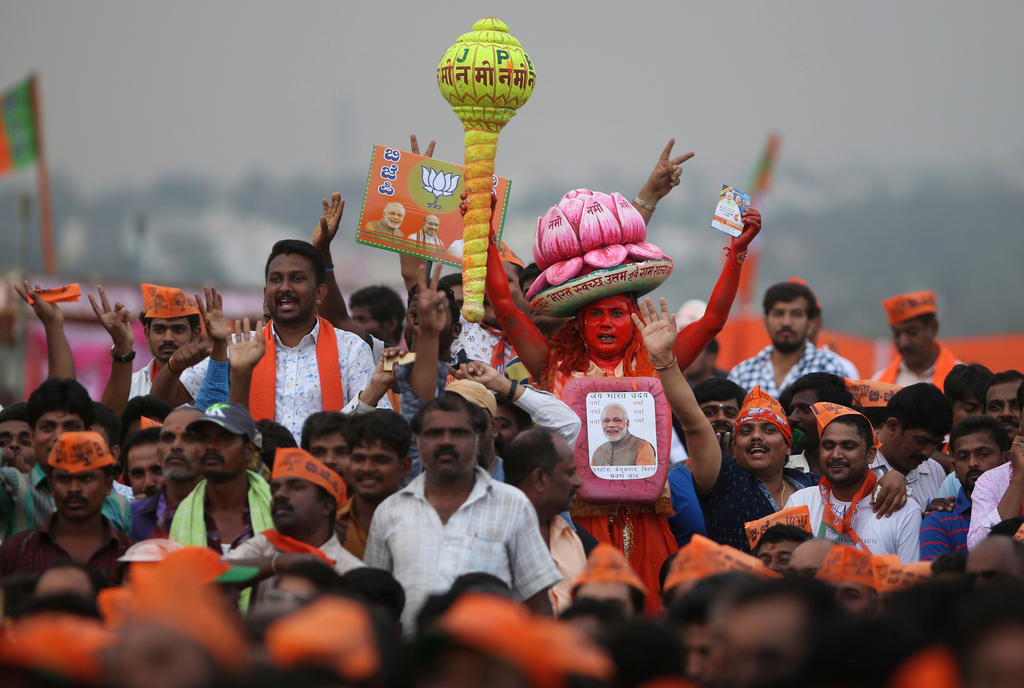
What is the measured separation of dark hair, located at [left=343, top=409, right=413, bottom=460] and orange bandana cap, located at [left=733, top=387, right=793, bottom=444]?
177 cm

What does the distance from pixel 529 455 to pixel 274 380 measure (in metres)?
1.52

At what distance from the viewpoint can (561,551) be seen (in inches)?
231

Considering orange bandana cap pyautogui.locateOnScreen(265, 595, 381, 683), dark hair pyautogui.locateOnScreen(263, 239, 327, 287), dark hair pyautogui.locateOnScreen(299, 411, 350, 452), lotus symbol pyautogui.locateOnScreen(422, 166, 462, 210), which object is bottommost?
orange bandana cap pyautogui.locateOnScreen(265, 595, 381, 683)

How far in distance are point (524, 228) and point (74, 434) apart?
1931cm

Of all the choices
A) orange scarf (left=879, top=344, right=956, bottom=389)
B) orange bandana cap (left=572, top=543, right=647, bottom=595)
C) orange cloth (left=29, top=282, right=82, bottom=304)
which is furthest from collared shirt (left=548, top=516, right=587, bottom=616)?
orange scarf (left=879, top=344, right=956, bottom=389)

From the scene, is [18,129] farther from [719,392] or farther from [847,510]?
[847,510]

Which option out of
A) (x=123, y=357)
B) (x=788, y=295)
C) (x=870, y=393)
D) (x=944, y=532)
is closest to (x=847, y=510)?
(x=944, y=532)

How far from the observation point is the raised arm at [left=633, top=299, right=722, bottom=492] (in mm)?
6348

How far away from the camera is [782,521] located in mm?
6102

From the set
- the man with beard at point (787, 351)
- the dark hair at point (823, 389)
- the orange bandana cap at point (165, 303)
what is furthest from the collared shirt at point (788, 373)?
the orange bandana cap at point (165, 303)

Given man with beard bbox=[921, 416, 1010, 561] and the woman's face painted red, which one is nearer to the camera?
man with beard bbox=[921, 416, 1010, 561]

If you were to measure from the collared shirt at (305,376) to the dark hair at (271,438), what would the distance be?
30 cm

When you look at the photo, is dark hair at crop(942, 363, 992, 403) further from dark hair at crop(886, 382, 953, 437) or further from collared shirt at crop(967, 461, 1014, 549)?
collared shirt at crop(967, 461, 1014, 549)

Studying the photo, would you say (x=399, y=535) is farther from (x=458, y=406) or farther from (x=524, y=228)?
(x=524, y=228)
